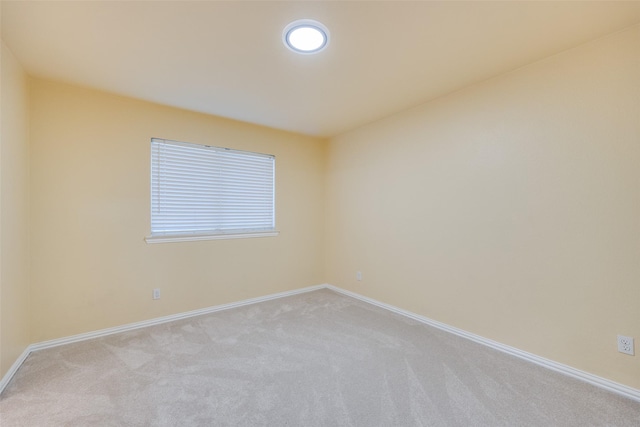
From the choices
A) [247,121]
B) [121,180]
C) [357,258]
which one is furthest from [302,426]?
[247,121]

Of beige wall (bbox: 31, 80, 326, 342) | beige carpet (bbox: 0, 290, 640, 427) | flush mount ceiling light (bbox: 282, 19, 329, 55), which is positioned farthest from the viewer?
beige wall (bbox: 31, 80, 326, 342)

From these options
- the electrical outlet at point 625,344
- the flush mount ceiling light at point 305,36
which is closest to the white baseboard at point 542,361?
the electrical outlet at point 625,344

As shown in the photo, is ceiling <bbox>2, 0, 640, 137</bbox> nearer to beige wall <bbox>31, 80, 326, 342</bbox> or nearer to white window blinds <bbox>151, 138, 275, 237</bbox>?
beige wall <bbox>31, 80, 326, 342</bbox>

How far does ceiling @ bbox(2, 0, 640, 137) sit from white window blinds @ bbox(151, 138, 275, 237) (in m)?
0.64

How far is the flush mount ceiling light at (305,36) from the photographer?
1.66 metres

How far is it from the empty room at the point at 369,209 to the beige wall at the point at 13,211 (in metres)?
0.02

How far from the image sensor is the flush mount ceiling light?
1.66m

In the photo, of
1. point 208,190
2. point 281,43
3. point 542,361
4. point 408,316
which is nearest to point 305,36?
point 281,43

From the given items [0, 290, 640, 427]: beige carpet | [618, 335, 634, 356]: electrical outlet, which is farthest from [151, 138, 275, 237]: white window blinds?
[618, 335, 634, 356]: electrical outlet

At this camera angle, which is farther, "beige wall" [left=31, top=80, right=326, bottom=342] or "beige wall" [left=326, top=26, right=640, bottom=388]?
"beige wall" [left=31, top=80, right=326, bottom=342]

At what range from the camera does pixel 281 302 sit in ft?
11.5

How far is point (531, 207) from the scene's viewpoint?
2119mm

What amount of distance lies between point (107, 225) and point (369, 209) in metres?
2.91

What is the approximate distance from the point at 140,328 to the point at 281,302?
1.55 meters
